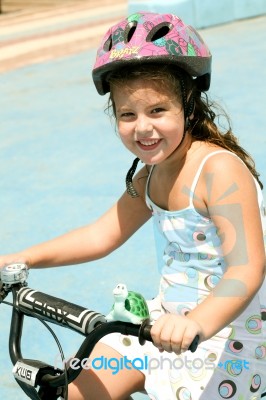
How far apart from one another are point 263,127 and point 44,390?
4874 mm

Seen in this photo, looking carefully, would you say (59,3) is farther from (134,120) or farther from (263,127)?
(134,120)

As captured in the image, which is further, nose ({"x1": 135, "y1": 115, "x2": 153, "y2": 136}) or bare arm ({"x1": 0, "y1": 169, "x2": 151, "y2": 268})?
bare arm ({"x1": 0, "y1": 169, "x2": 151, "y2": 268})

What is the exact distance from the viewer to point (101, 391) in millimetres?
2557

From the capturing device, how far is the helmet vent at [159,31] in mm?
2490

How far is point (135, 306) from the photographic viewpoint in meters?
2.12

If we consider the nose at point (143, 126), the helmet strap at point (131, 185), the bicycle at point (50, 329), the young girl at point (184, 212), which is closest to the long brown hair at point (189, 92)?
the young girl at point (184, 212)

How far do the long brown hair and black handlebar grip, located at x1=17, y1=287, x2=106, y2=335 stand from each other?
636 millimetres

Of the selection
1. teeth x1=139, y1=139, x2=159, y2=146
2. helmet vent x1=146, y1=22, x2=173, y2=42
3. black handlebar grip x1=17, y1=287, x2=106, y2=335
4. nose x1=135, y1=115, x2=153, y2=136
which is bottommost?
black handlebar grip x1=17, y1=287, x2=106, y2=335

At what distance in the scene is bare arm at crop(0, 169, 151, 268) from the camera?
108 inches

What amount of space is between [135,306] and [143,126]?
0.55 metres

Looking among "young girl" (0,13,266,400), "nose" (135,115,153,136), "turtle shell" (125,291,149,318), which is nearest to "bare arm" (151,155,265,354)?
"young girl" (0,13,266,400)

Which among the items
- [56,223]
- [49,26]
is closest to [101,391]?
[56,223]

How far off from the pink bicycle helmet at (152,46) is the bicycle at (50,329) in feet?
2.17

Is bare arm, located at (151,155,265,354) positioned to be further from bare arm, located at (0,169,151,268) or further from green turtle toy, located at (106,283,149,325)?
bare arm, located at (0,169,151,268)
